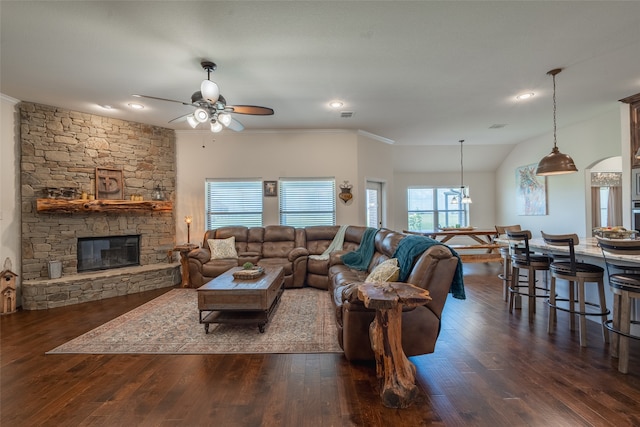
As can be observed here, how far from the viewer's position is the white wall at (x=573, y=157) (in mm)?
4992

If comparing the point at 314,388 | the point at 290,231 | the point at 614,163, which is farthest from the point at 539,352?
the point at 614,163

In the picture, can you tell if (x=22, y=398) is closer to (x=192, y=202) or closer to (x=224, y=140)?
(x=192, y=202)

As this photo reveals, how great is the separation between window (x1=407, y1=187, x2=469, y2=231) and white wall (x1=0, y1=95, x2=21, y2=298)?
8342 mm

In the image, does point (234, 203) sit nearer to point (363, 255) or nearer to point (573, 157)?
point (363, 255)

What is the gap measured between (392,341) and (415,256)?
86 cm

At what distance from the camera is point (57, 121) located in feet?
14.8

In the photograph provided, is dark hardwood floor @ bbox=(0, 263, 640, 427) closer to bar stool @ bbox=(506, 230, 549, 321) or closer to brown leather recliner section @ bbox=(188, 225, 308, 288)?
bar stool @ bbox=(506, 230, 549, 321)

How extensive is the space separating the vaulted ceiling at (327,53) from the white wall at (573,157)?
509 millimetres

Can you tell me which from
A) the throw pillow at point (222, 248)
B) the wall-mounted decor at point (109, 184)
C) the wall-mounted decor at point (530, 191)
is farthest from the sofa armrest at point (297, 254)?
the wall-mounted decor at point (530, 191)

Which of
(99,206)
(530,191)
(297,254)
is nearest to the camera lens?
(99,206)

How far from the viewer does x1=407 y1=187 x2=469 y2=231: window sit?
8.73m

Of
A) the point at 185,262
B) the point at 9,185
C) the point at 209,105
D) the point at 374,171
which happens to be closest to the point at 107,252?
the point at 185,262

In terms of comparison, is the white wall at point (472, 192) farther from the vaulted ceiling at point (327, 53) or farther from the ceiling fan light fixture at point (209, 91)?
the ceiling fan light fixture at point (209, 91)

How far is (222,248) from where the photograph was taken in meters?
5.13
